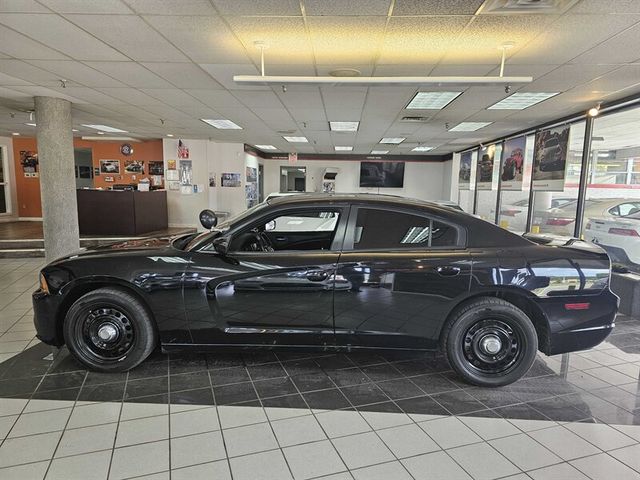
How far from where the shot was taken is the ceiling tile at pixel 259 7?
9.09ft

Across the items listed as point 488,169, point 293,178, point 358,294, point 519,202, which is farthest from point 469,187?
point 358,294

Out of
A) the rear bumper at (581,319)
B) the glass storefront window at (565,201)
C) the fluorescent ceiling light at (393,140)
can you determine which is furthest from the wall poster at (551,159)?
the rear bumper at (581,319)

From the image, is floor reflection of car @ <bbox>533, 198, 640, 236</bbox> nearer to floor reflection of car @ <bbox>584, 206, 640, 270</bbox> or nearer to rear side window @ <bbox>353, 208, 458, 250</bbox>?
floor reflection of car @ <bbox>584, 206, 640, 270</bbox>

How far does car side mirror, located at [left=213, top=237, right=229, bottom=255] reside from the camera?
2.66m

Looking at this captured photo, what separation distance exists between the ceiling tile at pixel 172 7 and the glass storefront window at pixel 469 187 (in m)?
10.7

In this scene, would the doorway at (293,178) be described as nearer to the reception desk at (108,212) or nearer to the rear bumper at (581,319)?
the reception desk at (108,212)

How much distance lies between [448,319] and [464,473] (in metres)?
1.01

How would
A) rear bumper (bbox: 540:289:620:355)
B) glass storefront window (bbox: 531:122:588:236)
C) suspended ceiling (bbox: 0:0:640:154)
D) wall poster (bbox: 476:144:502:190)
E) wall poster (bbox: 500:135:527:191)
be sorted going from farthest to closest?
wall poster (bbox: 476:144:502:190)
wall poster (bbox: 500:135:527:191)
glass storefront window (bbox: 531:122:588:236)
suspended ceiling (bbox: 0:0:640:154)
rear bumper (bbox: 540:289:620:355)

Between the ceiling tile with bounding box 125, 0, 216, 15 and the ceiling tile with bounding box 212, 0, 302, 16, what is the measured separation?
0.10 m

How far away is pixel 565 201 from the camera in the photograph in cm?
747

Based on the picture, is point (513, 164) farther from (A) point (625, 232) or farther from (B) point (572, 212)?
(A) point (625, 232)

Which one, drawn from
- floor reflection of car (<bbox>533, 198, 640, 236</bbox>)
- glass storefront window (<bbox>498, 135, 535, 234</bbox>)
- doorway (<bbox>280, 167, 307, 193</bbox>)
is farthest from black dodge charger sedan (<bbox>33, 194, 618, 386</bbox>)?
doorway (<bbox>280, 167, 307, 193</bbox>)

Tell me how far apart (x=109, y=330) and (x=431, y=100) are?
5.18m

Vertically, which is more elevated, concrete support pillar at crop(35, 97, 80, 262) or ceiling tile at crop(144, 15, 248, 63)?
ceiling tile at crop(144, 15, 248, 63)
